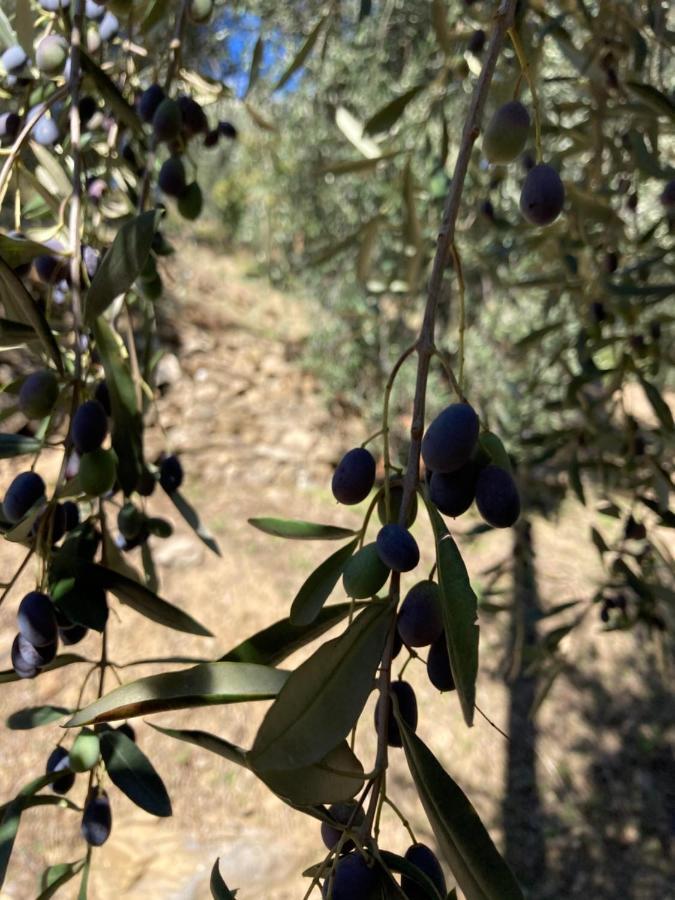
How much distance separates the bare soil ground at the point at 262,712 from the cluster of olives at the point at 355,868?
2.79ft

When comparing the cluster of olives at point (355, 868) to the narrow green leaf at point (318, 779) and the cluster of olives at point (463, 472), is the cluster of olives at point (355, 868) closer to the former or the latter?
the narrow green leaf at point (318, 779)

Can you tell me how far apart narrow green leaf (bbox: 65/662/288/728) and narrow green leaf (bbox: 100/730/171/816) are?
22cm

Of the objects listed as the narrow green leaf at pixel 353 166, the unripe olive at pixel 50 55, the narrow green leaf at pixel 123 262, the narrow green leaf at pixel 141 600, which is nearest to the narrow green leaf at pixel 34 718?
the narrow green leaf at pixel 141 600

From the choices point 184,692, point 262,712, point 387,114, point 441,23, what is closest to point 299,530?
point 184,692

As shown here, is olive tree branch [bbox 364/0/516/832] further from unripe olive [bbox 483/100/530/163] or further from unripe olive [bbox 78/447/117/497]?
unripe olive [bbox 78/447/117/497]

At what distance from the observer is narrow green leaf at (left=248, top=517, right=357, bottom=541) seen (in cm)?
61

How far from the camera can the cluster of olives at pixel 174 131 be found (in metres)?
0.78

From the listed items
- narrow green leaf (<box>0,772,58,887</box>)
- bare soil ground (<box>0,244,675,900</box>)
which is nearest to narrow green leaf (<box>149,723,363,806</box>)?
narrow green leaf (<box>0,772,58,887</box>)

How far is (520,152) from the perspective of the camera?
1.99ft

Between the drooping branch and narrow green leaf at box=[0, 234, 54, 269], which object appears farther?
narrow green leaf at box=[0, 234, 54, 269]

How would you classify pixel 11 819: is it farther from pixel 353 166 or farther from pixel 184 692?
pixel 353 166

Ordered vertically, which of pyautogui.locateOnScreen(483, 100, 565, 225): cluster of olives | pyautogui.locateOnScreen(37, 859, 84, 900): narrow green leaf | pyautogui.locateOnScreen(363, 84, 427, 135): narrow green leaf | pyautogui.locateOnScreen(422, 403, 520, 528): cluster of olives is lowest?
pyautogui.locateOnScreen(37, 859, 84, 900): narrow green leaf

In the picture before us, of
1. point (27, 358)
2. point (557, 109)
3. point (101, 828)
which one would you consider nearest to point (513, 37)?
point (101, 828)

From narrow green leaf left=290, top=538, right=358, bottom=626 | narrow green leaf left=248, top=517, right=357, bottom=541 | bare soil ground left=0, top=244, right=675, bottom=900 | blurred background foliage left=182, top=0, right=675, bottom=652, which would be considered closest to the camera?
narrow green leaf left=290, top=538, right=358, bottom=626
